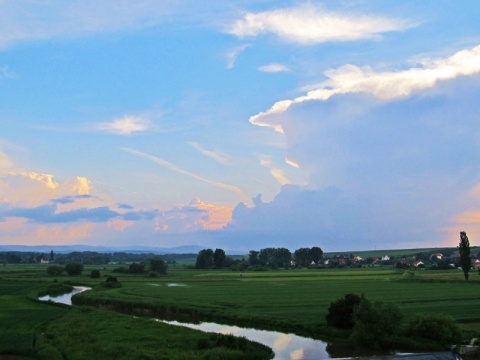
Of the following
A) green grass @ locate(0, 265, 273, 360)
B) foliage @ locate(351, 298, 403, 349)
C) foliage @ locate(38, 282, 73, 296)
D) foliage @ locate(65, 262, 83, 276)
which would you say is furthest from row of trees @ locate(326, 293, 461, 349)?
foliage @ locate(65, 262, 83, 276)

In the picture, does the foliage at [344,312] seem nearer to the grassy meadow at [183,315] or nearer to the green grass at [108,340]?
the grassy meadow at [183,315]

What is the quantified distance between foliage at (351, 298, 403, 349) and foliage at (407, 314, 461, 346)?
2179 mm

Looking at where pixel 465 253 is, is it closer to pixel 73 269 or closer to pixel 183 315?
pixel 183 315

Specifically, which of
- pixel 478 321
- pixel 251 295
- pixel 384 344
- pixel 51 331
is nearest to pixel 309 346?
pixel 384 344

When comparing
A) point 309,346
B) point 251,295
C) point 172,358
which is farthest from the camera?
point 251,295

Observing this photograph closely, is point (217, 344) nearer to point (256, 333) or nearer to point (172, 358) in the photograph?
point (172, 358)

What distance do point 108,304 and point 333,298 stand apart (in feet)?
89.2

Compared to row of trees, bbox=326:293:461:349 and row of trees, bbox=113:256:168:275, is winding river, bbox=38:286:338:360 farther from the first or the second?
row of trees, bbox=113:256:168:275

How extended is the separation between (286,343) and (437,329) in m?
10.6

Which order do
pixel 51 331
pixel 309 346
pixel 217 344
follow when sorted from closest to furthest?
1. pixel 217 344
2. pixel 309 346
3. pixel 51 331

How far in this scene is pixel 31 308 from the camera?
2233 inches

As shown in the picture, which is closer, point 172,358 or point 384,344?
point 172,358

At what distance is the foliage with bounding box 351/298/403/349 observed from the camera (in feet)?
116

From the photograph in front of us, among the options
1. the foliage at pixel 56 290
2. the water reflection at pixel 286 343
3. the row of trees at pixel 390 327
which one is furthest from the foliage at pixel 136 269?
the row of trees at pixel 390 327
